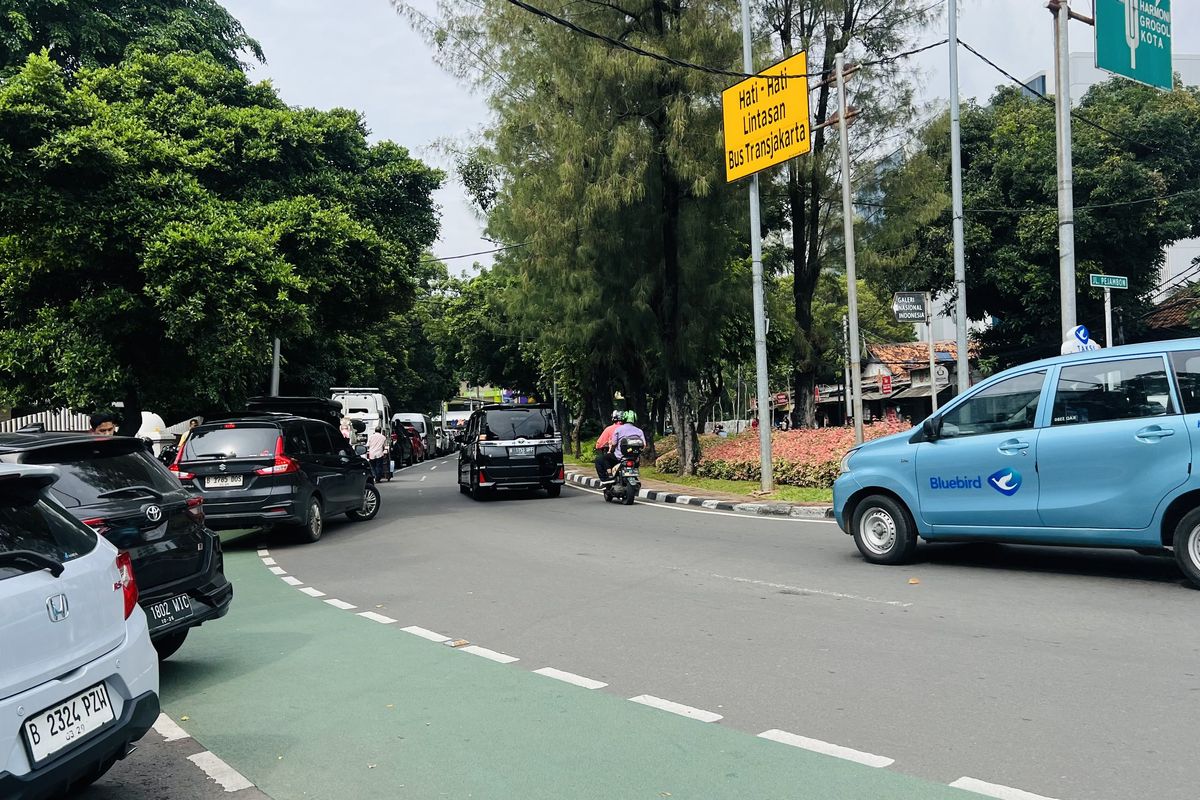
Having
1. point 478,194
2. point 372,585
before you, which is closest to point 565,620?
point 372,585

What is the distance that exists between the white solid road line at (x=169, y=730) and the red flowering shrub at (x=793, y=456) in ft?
45.9

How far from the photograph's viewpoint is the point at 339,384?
138ft

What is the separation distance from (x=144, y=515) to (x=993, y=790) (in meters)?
5.12

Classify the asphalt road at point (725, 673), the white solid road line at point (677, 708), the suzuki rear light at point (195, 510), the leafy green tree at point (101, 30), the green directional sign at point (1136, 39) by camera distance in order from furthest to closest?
the leafy green tree at point (101, 30) < the green directional sign at point (1136, 39) < the suzuki rear light at point (195, 510) < the white solid road line at point (677, 708) < the asphalt road at point (725, 673)

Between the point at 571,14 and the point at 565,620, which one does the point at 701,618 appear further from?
the point at 571,14

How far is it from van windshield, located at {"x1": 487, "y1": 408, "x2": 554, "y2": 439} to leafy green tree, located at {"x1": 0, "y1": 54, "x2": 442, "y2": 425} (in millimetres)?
3353

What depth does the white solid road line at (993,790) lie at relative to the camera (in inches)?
150

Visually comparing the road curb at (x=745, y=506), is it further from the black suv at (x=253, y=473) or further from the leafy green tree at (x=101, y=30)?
the leafy green tree at (x=101, y=30)

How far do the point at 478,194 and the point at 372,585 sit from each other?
26941 mm

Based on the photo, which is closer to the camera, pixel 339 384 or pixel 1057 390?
pixel 1057 390

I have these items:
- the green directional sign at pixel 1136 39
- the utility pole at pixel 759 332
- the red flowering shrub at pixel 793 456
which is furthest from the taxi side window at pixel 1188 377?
the red flowering shrub at pixel 793 456

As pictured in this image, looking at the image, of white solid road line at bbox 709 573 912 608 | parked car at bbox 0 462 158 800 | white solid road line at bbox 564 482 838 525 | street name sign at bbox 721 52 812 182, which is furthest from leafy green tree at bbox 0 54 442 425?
parked car at bbox 0 462 158 800

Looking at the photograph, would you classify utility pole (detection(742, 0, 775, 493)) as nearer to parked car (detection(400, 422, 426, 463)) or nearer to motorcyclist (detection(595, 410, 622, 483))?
motorcyclist (detection(595, 410, 622, 483))

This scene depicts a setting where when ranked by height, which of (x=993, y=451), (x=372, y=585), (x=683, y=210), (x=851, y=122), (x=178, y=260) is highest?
(x=851, y=122)
